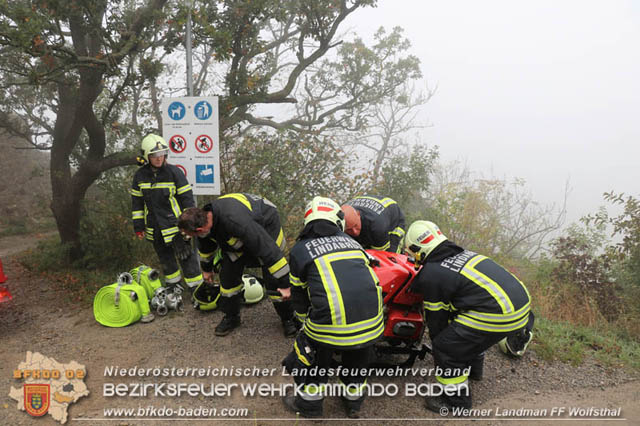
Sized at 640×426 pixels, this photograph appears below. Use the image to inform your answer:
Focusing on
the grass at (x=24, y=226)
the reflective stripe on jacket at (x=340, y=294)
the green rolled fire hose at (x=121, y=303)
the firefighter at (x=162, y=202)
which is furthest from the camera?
the grass at (x=24, y=226)

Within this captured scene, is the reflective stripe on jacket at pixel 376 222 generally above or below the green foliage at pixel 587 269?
above

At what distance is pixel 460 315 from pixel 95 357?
3.55 metres

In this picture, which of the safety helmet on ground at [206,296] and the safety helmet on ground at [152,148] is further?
the safety helmet on ground at [206,296]

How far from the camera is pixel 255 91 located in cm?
683

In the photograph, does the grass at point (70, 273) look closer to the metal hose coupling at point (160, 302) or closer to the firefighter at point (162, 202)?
the metal hose coupling at point (160, 302)

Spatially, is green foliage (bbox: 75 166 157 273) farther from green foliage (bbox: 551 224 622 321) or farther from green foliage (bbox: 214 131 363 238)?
green foliage (bbox: 551 224 622 321)

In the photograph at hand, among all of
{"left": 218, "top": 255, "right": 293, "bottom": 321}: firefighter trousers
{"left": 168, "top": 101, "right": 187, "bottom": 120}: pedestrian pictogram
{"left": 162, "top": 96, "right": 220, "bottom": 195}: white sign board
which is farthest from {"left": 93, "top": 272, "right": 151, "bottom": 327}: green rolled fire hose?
{"left": 168, "top": 101, "right": 187, "bottom": 120}: pedestrian pictogram

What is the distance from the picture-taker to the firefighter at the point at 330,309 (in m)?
2.66

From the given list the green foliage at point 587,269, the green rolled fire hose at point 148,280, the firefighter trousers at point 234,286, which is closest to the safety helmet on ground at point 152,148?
the green rolled fire hose at point 148,280

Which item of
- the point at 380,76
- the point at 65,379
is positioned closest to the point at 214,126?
the point at 65,379

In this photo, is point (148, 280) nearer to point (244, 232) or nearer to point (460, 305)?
point (244, 232)

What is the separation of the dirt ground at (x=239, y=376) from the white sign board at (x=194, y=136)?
69.9 inches

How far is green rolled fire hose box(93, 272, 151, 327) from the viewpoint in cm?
443

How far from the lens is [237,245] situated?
3.88m
